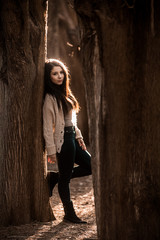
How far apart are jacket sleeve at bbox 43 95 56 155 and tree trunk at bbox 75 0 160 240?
1.34m

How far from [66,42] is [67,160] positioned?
7.54 m

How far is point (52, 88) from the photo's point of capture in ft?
14.7

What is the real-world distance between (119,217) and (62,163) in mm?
1651

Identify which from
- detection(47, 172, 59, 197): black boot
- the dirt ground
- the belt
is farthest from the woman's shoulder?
the dirt ground

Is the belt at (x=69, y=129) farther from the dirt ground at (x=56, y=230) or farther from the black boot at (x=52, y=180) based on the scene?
the dirt ground at (x=56, y=230)

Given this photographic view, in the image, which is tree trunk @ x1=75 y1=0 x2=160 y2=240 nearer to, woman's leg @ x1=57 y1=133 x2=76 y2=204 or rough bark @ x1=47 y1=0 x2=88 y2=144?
woman's leg @ x1=57 y1=133 x2=76 y2=204

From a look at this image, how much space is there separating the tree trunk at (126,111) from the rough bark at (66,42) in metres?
7.90

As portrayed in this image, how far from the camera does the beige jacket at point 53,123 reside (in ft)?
14.2

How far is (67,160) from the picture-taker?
4480 millimetres

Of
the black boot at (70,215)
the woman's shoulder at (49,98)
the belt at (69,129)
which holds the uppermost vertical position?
the woman's shoulder at (49,98)

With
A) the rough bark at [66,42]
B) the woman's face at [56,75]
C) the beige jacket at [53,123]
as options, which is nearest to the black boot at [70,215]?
the beige jacket at [53,123]

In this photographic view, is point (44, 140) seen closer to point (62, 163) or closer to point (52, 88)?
point (62, 163)

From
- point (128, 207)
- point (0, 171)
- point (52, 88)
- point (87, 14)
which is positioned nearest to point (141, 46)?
point (87, 14)

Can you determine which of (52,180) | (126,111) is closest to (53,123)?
(52,180)
